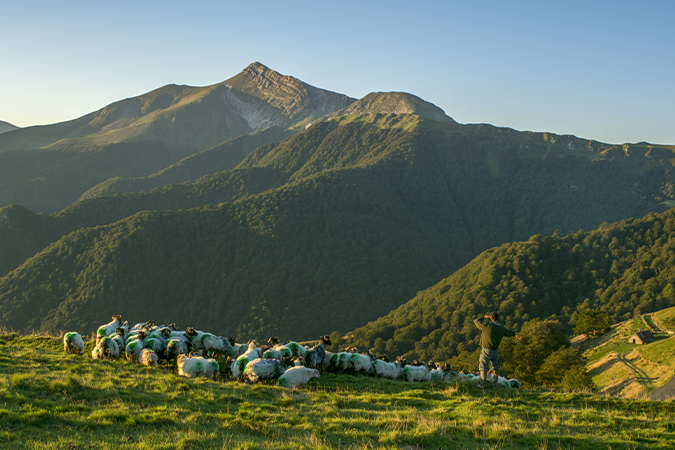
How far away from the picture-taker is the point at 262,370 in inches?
606

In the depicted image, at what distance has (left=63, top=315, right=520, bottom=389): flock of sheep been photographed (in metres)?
15.5

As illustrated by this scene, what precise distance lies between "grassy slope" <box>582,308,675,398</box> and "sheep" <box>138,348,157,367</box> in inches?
918

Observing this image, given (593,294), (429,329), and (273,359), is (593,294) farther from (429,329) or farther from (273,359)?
(273,359)

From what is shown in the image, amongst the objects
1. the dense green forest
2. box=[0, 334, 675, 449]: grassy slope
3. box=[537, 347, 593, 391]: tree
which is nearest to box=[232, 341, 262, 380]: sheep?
box=[0, 334, 675, 449]: grassy slope

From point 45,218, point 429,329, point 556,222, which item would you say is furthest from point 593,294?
point 45,218

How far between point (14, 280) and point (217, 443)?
144 metres

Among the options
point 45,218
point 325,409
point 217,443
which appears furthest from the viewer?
point 45,218

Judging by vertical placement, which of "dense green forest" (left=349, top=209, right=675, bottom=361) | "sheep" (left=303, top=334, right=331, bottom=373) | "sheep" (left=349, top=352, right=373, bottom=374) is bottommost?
"dense green forest" (left=349, top=209, right=675, bottom=361)

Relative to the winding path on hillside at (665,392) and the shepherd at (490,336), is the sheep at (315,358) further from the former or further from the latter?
the winding path on hillside at (665,392)

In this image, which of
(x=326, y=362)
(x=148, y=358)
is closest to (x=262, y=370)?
(x=326, y=362)

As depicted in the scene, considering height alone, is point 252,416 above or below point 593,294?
above

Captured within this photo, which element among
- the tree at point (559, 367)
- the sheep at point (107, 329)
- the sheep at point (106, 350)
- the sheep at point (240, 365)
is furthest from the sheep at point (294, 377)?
the tree at point (559, 367)

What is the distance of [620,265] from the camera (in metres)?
Result: 94.6

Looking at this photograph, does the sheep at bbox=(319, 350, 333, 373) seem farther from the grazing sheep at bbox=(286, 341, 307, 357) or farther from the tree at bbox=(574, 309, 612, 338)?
the tree at bbox=(574, 309, 612, 338)
